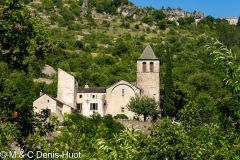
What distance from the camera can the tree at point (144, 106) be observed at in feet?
149

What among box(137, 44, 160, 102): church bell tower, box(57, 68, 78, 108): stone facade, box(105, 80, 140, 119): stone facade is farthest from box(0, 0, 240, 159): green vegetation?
box(57, 68, 78, 108): stone facade

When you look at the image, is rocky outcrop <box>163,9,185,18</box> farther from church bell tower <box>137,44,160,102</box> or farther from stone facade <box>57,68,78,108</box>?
stone facade <box>57,68,78,108</box>

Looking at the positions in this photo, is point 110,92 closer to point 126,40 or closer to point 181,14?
point 126,40

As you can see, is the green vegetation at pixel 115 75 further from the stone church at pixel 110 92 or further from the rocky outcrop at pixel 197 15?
the rocky outcrop at pixel 197 15

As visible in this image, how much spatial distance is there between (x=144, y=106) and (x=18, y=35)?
35.5 meters

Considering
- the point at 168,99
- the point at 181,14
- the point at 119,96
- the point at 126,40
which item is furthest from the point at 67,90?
the point at 181,14

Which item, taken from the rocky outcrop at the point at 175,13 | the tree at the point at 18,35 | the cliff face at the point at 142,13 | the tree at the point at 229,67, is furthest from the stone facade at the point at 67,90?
the rocky outcrop at the point at 175,13

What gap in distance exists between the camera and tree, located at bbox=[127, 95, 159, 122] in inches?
1790

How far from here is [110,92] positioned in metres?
48.0

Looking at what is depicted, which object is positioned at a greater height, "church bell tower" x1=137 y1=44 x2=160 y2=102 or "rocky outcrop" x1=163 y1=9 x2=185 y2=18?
"rocky outcrop" x1=163 y1=9 x2=185 y2=18

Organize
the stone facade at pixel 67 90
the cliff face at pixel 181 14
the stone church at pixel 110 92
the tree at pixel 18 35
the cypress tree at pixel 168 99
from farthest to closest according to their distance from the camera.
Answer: the cliff face at pixel 181 14 → the stone church at pixel 110 92 → the stone facade at pixel 67 90 → the cypress tree at pixel 168 99 → the tree at pixel 18 35

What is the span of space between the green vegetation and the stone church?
1.39 m

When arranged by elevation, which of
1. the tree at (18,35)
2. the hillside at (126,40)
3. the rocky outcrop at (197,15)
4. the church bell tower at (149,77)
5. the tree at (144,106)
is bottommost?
the tree at (144,106)

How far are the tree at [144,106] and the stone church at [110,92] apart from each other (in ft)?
5.16
